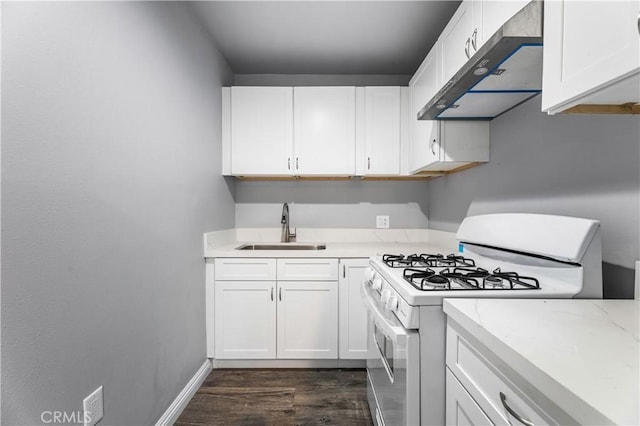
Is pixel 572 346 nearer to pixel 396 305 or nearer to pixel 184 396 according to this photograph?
pixel 396 305

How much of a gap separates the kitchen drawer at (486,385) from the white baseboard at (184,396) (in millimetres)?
1509

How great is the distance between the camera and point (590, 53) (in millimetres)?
703

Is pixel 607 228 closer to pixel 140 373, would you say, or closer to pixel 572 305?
pixel 572 305

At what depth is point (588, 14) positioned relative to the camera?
2.32 ft

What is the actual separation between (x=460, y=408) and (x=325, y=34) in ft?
7.62

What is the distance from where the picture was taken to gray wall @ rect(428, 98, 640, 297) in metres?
0.97

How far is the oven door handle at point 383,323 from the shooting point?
0.98 m

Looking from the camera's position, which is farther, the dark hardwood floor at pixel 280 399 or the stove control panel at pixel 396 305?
the dark hardwood floor at pixel 280 399

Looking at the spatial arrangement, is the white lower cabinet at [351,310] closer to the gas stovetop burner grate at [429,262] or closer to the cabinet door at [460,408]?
the gas stovetop burner grate at [429,262]

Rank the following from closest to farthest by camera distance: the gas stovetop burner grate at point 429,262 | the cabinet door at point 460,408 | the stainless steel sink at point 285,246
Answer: the cabinet door at point 460,408 < the gas stovetop burner grate at point 429,262 < the stainless steel sink at point 285,246

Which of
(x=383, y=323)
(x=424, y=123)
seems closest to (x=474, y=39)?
(x=424, y=123)

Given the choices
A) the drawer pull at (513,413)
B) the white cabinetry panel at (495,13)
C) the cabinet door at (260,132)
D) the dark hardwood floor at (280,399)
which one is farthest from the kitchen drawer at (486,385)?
the cabinet door at (260,132)

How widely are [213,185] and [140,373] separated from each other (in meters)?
1.31

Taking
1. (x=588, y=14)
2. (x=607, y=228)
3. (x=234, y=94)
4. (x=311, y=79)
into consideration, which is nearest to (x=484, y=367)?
(x=607, y=228)
